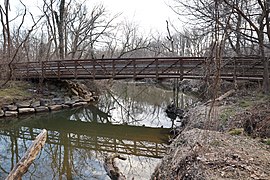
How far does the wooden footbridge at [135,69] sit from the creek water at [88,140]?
2007mm

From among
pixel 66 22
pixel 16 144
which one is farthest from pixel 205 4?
pixel 66 22

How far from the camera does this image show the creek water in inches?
231

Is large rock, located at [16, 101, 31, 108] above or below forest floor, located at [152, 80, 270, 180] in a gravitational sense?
below

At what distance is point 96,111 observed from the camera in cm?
1358

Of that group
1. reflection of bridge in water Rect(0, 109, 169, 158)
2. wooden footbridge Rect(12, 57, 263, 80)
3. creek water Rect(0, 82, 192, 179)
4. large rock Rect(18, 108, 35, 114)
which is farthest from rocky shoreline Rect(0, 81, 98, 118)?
reflection of bridge in water Rect(0, 109, 169, 158)

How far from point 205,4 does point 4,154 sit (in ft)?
27.0

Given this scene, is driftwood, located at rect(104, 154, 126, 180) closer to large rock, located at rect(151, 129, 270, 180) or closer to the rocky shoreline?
large rock, located at rect(151, 129, 270, 180)

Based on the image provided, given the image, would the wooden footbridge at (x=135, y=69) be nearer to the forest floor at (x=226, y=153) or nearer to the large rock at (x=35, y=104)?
the large rock at (x=35, y=104)

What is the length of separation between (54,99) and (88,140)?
5.94m

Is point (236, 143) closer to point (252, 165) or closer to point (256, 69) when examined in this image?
point (252, 165)

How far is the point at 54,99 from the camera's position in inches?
539

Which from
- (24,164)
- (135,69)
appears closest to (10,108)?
(135,69)

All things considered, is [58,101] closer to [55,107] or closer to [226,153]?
[55,107]

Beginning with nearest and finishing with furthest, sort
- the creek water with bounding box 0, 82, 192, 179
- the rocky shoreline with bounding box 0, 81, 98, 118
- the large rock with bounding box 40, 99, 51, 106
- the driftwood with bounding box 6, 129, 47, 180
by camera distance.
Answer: the driftwood with bounding box 6, 129, 47, 180, the creek water with bounding box 0, 82, 192, 179, the rocky shoreline with bounding box 0, 81, 98, 118, the large rock with bounding box 40, 99, 51, 106
